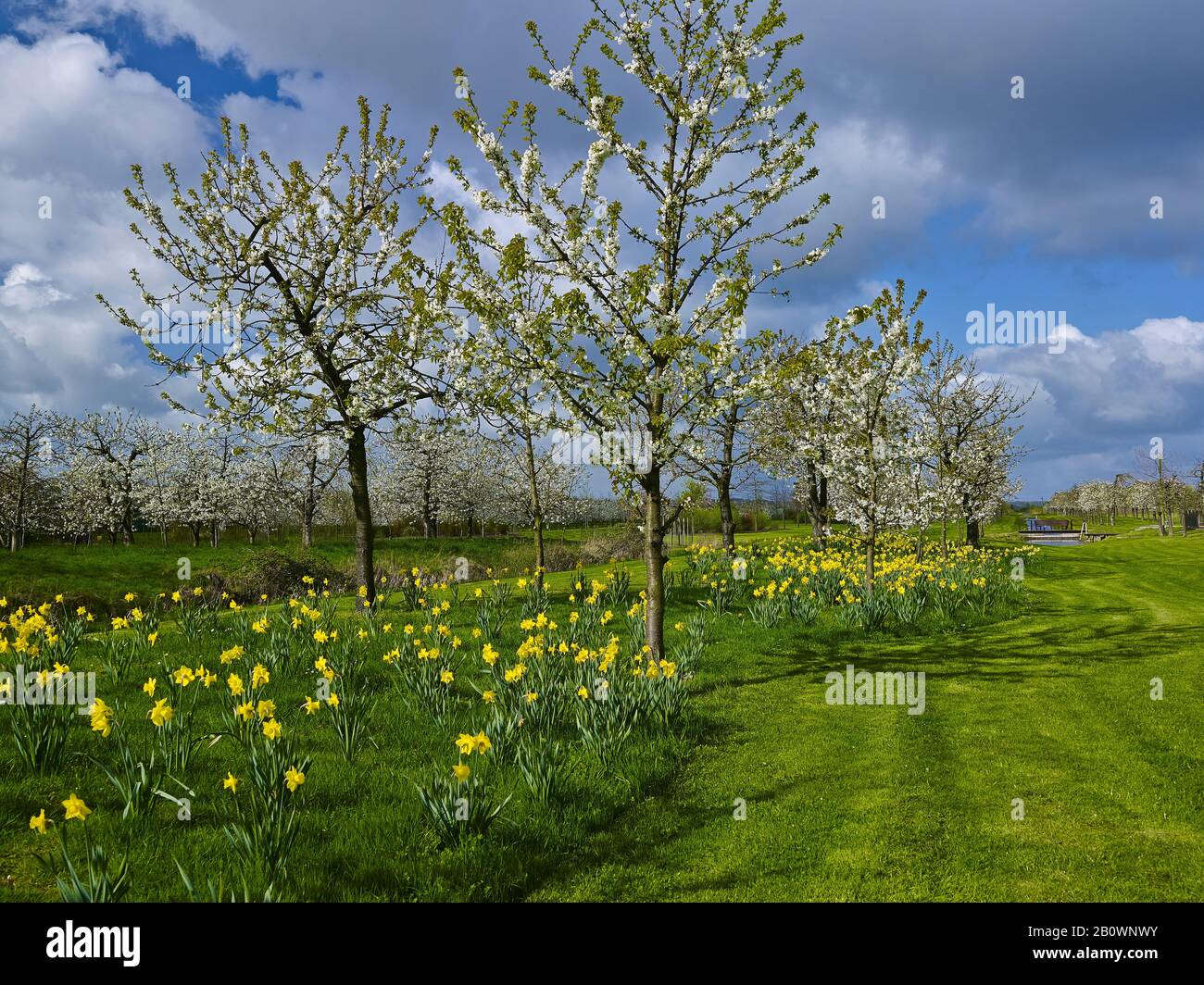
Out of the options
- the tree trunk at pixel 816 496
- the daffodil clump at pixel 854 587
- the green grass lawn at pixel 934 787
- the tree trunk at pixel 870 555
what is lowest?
the green grass lawn at pixel 934 787

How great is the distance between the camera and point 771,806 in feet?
18.7

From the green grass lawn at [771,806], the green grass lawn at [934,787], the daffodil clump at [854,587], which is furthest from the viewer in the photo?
the daffodil clump at [854,587]

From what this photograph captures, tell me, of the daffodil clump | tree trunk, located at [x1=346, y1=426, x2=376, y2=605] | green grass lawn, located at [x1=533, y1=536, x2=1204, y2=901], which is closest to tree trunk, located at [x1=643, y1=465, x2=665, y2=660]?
green grass lawn, located at [x1=533, y1=536, x2=1204, y2=901]

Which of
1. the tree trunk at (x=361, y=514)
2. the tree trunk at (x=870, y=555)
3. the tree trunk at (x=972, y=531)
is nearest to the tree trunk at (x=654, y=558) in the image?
the tree trunk at (x=870, y=555)

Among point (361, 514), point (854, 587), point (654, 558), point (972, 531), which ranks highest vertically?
point (361, 514)

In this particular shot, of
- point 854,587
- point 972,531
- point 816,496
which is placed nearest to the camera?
point 854,587

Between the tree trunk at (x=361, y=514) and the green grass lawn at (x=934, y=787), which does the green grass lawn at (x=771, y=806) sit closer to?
the green grass lawn at (x=934, y=787)

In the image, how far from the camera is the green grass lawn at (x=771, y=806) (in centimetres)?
437

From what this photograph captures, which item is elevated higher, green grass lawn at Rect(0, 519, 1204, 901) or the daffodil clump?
the daffodil clump

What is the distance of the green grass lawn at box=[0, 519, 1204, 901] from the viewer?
4.37m

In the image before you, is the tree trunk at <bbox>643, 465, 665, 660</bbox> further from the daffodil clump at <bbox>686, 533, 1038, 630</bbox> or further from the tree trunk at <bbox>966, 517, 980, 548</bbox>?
→ the tree trunk at <bbox>966, 517, 980, 548</bbox>

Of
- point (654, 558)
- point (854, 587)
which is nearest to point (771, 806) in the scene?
point (654, 558)

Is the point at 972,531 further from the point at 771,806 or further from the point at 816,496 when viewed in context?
the point at 771,806
